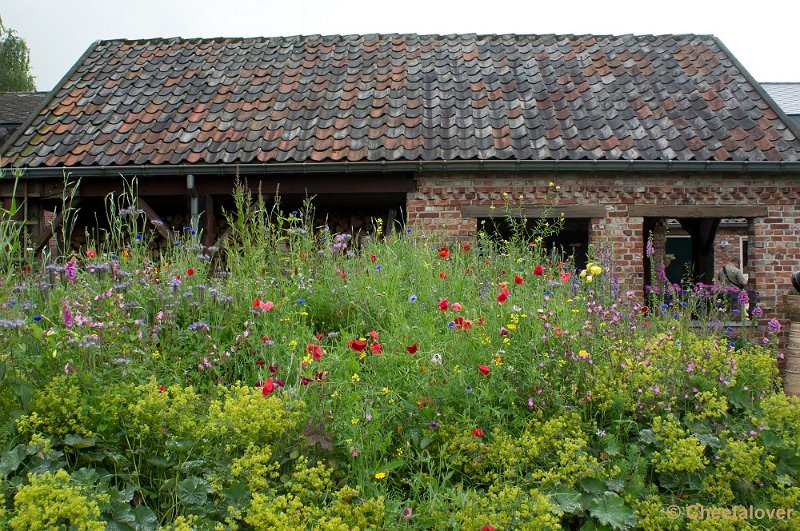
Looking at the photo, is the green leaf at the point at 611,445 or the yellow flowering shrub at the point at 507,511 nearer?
the yellow flowering shrub at the point at 507,511

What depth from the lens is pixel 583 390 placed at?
3.29 meters

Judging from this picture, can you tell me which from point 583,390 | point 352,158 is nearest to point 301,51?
point 352,158

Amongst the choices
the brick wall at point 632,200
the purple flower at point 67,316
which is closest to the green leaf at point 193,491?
the purple flower at point 67,316

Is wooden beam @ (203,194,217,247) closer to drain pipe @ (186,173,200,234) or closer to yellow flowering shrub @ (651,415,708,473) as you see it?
drain pipe @ (186,173,200,234)

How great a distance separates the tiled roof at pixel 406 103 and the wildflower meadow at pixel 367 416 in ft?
14.4

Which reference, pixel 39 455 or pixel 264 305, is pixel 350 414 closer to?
pixel 264 305

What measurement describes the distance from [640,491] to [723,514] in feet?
Result: 1.07

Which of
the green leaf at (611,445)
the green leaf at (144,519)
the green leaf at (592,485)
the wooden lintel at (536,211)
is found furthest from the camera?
the wooden lintel at (536,211)

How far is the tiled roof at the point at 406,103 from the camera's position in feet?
26.8

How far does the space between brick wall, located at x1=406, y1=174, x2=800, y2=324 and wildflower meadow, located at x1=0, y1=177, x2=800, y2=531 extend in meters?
3.96

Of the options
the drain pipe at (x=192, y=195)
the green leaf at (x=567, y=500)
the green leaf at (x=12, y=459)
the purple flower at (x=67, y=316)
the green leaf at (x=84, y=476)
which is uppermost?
the drain pipe at (x=192, y=195)

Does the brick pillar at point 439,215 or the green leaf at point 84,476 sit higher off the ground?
the brick pillar at point 439,215

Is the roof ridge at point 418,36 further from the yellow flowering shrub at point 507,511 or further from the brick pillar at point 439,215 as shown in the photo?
the yellow flowering shrub at point 507,511

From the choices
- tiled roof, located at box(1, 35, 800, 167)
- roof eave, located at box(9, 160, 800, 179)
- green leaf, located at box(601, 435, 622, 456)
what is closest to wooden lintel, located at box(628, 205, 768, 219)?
roof eave, located at box(9, 160, 800, 179)
